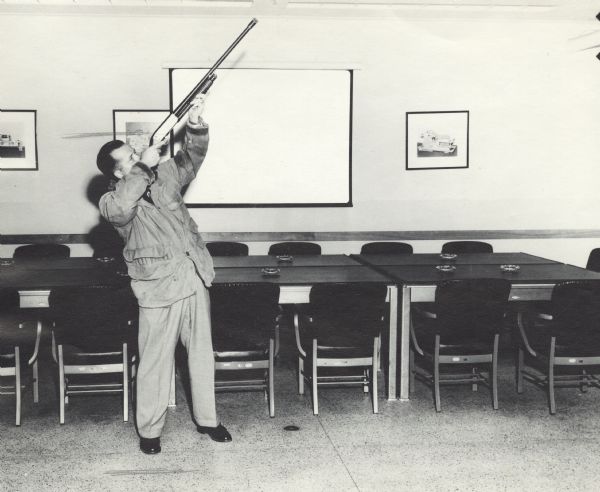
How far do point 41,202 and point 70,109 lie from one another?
A: 98 centimetres

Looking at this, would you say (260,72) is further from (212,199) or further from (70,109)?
(70,109)

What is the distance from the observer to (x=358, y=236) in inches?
271

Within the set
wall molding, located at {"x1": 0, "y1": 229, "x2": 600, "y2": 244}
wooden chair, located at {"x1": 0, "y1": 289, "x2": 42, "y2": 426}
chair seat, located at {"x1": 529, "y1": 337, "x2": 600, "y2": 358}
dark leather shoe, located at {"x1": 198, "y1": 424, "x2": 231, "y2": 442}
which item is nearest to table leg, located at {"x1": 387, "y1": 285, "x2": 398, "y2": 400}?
chair seat, located at {"x1": 529, "y1": 337, "x2": 600, "y2": 358}

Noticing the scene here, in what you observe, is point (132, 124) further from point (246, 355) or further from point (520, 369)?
point (520, 369)

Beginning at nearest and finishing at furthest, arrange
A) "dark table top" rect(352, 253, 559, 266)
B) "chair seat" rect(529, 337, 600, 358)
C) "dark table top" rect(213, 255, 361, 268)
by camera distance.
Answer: "chair seat" rect(529, 337, 600, 358) → "dark table top" rect(213, 255, 361, 268) → "dark table top" rect(352, 253, 559, 266)

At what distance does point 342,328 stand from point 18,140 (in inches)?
169

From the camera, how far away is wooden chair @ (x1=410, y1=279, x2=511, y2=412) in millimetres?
3963

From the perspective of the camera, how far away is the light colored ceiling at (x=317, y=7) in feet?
20.0

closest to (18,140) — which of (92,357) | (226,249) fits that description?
(226,249)

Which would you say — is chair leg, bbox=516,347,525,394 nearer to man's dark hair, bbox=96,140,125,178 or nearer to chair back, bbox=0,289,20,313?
man's dark hair, bbox=96,140,125,178

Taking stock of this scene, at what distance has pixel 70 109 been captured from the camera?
21.3ft

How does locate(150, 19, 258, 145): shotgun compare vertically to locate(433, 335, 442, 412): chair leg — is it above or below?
above

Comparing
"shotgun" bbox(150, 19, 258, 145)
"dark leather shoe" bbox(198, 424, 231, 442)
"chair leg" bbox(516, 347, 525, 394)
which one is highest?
"shotgun" bbox(150, 19, 258, 145)

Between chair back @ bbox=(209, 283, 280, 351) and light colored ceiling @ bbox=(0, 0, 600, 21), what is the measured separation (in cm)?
A: 334
